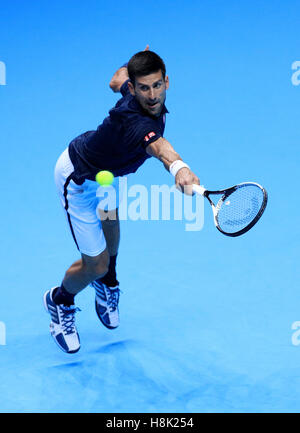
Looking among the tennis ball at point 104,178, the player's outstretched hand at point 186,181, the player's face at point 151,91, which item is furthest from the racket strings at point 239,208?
the tennis ball at point 104,178

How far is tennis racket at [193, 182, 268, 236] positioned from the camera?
148 inches

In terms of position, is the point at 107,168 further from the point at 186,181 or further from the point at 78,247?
the point at 186,181

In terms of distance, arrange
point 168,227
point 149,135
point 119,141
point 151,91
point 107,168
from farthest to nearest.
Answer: point 168,227, point 107,168, point 119,141, point 151,91, point 149,135

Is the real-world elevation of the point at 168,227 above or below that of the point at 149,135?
above

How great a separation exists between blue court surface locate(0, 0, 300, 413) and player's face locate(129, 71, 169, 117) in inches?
63.0

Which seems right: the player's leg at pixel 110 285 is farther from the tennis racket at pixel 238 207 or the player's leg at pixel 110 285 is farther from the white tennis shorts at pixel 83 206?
the tennis racket at pixel 238 207

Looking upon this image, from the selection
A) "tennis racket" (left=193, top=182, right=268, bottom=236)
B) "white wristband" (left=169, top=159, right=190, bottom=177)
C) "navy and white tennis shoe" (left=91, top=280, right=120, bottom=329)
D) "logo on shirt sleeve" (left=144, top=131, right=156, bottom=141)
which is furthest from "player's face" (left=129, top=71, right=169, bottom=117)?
"navy and white tennis shoe" (left=91, top=280, right=120, bottom=329)

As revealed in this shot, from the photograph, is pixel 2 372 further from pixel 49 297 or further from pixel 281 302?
pixel 281 302

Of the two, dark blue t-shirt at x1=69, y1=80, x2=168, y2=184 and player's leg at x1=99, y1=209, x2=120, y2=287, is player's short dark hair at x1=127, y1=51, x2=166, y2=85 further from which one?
player's leg at x1=99, y1=209, x2=120, y2=287

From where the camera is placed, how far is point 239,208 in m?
3.86

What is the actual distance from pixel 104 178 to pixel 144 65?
0.80 metres

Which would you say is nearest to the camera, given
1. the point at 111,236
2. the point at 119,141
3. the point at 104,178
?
the point at 119,141

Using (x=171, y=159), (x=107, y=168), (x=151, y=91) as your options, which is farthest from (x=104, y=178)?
(x=171, y=159)
